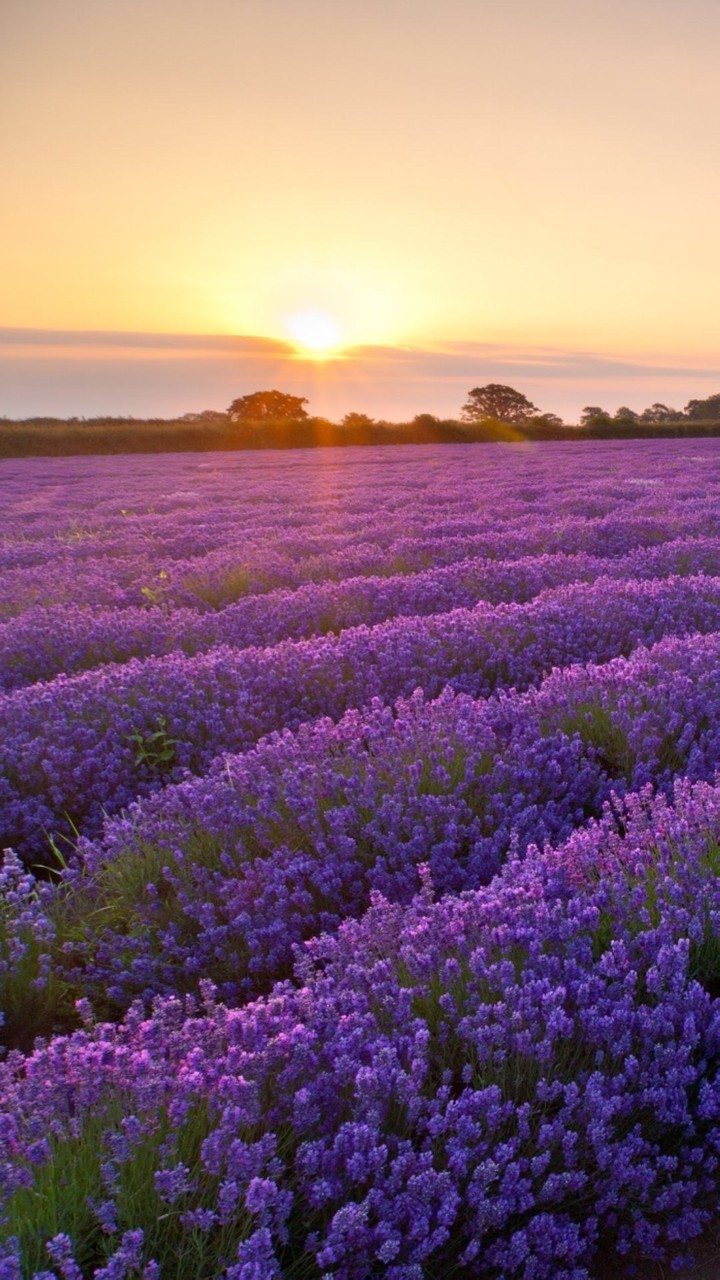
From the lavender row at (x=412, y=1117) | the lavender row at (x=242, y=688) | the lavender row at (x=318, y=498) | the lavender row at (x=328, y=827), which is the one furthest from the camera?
the lavender row at (x=318, y=498)

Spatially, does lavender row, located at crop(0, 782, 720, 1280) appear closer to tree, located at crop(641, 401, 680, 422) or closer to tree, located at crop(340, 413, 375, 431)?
tree, located at crop(340, 413, 375, 431)

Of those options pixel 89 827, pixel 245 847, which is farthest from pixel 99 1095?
pixel 89 827

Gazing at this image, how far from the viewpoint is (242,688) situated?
14.8 feet

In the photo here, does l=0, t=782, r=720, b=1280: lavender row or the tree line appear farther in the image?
the tree line

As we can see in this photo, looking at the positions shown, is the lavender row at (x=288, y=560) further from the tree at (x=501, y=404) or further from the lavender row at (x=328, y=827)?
the tree at (x=501, y=404)

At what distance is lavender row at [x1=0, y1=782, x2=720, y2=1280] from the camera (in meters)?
1.45

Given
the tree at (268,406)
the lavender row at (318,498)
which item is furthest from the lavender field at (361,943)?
the tree at (268,406)

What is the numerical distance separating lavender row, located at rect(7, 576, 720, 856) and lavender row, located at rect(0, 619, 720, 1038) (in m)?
0.59

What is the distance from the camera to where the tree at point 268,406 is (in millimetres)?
64812

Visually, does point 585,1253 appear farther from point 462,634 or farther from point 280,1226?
point 462,634

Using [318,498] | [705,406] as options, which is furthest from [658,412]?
[318,498]

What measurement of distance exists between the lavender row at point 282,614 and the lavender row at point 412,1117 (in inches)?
146

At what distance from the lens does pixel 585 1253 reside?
1657mm

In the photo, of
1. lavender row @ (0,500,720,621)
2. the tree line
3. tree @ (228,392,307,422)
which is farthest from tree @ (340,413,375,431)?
lavender row @ (0,500,720,621)
